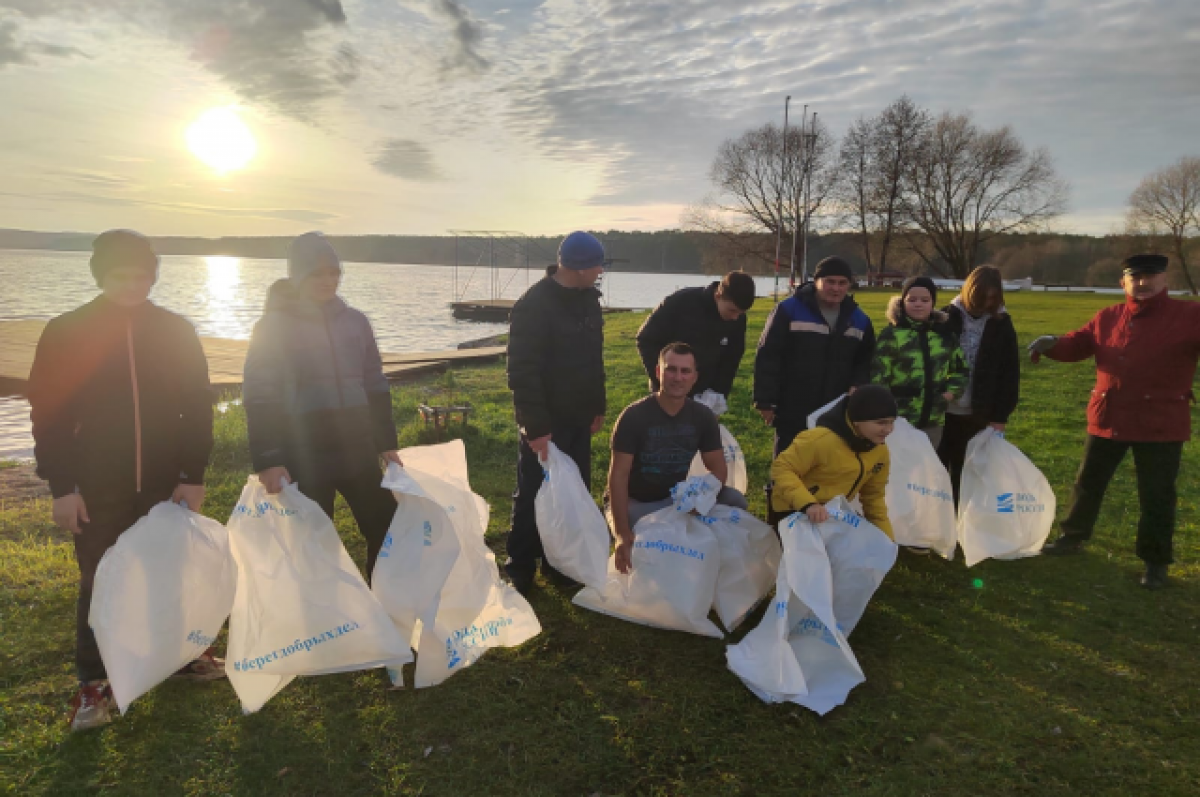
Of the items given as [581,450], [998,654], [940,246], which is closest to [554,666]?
[581,450]

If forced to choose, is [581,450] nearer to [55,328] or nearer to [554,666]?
[554,666]

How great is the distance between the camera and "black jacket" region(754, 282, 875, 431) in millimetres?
4109

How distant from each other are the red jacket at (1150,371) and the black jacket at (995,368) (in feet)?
1.61

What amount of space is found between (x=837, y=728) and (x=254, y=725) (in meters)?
2.33

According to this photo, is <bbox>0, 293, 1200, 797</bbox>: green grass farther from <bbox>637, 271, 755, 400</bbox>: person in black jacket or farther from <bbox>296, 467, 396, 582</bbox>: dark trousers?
<bbox>637, 271, 755, 400</bbox>: person in black jacket

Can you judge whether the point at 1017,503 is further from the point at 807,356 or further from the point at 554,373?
the point at 554,373

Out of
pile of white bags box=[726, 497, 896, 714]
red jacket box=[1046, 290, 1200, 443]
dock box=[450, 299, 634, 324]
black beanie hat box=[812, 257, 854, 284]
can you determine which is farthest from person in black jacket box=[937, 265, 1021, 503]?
dock box=[450, 299, 634, 324]

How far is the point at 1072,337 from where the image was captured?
438cm

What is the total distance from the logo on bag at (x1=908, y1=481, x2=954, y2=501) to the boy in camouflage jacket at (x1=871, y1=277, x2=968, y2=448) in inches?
18.1

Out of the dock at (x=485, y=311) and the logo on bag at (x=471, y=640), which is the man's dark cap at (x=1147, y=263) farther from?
the dock at (x=485, y=311)

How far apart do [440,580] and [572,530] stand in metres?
0.72

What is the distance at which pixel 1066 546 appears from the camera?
175 inches

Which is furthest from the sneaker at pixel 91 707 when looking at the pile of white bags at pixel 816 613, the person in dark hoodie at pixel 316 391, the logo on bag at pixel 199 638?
the pile of white bags at pixel 816 613

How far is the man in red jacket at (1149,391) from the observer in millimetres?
3830
